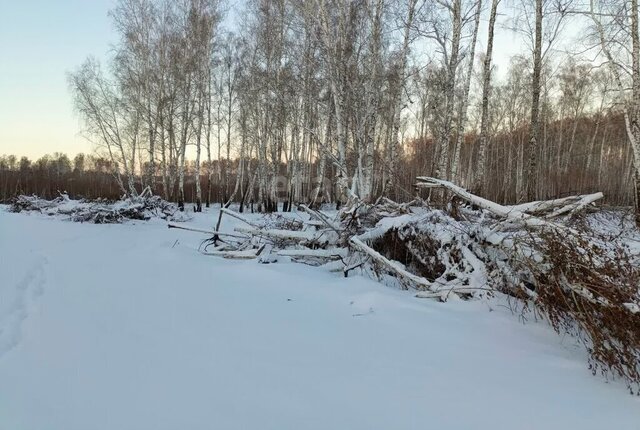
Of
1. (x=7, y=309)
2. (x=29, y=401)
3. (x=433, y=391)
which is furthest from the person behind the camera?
(x=7, y=309)

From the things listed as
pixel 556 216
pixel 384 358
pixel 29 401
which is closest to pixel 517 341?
pixel 384 358

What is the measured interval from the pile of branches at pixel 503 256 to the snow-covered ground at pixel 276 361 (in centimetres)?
24

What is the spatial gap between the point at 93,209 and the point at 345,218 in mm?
8547

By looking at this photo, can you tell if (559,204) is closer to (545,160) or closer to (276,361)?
(276,361)

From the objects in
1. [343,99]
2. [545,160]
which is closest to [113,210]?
[343,99]

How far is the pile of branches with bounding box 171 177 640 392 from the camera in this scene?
2590 millimetres

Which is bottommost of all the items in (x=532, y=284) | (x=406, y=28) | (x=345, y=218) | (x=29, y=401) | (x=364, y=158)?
(x=29, y=401)

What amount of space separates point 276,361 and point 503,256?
93.3 inches

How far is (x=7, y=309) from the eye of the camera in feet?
11.1

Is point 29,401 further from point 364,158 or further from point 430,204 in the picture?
point 364,158

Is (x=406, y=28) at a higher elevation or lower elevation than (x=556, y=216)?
higher

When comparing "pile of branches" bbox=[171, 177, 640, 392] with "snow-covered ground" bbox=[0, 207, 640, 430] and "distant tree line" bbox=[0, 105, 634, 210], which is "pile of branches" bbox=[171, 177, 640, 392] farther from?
"distant tree line" bbox=[0, 105, 634, 210]

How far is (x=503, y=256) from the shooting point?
12.3ft

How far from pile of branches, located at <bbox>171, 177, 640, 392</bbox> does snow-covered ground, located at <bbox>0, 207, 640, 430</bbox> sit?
0.24 metres
